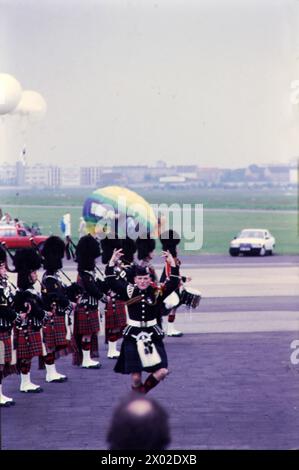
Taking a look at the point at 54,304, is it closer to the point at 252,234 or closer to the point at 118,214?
the point at 118,214

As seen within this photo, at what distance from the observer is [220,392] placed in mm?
9461

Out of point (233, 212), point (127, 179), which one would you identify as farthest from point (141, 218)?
point (233, 212)

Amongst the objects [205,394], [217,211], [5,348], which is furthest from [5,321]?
[217,211]

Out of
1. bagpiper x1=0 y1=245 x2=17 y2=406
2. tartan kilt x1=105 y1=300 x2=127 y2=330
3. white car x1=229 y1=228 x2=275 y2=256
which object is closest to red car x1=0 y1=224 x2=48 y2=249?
white car x1=229 y1=228 x2=275 y2=256

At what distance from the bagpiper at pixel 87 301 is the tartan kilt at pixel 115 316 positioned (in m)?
0.53

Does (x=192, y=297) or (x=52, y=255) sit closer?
(x=52, y=255)

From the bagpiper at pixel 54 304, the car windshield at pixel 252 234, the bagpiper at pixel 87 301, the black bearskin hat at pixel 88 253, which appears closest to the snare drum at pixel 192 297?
the bagpiper at pixel 87 301

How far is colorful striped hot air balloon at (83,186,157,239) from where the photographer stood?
1546 cm

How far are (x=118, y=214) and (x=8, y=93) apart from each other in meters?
7.12

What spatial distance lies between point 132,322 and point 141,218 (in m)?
7.73

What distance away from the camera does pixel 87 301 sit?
11.0 m

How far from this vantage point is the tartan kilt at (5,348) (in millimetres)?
8966

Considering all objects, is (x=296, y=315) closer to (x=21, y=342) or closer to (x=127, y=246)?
(x=127, y=246)
